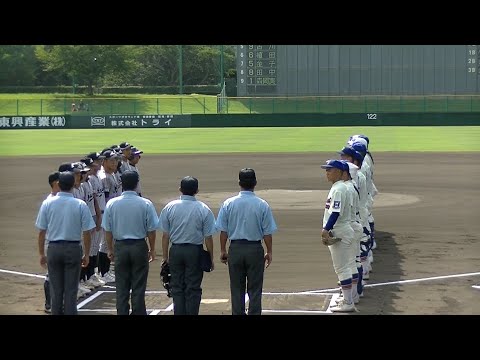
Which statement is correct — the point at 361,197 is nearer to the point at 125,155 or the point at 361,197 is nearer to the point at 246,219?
the point at 246,219

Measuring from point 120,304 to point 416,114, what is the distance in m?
50.0

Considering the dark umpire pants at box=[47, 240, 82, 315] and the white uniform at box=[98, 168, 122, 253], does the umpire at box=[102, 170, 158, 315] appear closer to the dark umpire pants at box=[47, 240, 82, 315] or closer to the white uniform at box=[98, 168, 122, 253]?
the dark umpire pants at box=[47, 240, 82, 315]

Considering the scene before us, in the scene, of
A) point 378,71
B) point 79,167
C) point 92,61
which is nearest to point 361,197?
point 79,167

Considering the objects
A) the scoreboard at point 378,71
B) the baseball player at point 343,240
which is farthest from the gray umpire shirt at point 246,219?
the scoreboard at point 378,71

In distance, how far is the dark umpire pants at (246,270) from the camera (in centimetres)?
942

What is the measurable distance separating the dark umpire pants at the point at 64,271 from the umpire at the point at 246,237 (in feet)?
5.18

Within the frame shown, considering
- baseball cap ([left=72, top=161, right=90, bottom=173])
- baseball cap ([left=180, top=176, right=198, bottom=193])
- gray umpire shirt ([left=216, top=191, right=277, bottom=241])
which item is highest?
baseball cap ([left=72, top=161, right=90, bottom=173])

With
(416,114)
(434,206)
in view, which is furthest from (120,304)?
(416,114)

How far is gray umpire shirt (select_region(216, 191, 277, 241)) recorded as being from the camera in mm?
9438

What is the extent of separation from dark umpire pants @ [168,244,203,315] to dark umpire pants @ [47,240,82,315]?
1018mm

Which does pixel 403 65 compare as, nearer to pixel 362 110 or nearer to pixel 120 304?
pixel 362 110

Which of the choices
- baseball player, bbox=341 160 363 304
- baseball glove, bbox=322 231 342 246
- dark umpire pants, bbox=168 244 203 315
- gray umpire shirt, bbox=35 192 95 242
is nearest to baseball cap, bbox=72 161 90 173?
gray umpire shirt, bbox=35 192 95 242

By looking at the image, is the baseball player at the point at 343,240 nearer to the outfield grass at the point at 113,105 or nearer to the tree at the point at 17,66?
the outfield grass at the point at 113,105

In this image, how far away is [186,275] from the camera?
9516 mm
